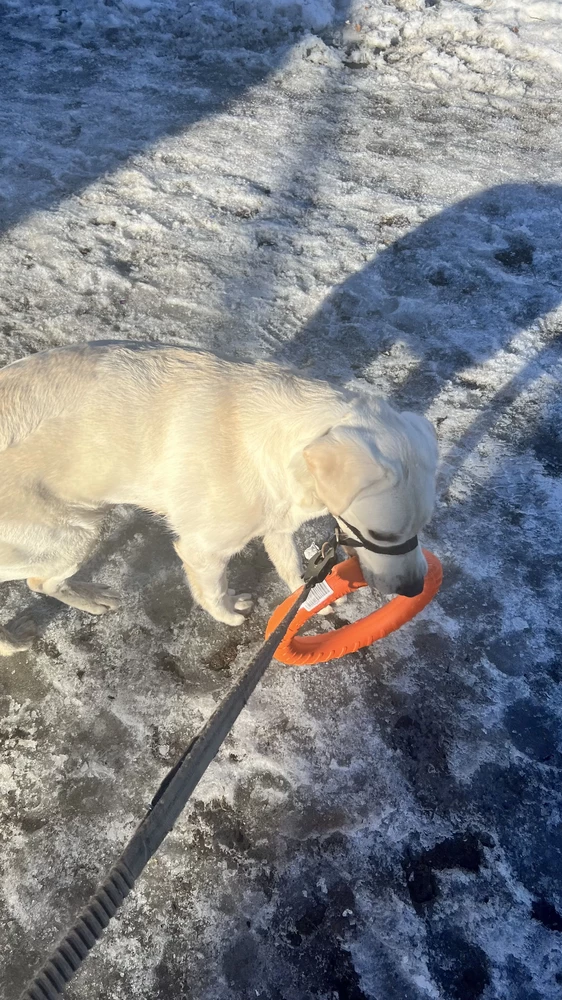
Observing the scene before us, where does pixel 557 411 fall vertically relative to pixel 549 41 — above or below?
below

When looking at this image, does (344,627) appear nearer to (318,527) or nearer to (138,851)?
(318,527)

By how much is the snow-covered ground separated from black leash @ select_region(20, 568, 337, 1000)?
757 millimetres

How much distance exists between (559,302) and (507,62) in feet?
12.9

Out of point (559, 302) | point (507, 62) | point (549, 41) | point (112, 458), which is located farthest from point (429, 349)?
point (549, 41)

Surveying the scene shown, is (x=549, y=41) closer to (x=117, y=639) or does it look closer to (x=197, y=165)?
(x=197, y=165)

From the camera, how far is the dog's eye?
95.2 inches

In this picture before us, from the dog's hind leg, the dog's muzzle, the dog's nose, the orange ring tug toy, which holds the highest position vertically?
the dog's muzzle

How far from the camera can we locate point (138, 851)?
1.71 metres

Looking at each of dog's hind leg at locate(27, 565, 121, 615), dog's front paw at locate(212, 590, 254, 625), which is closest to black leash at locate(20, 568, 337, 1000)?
dog's front paw at locate(212, 590, 254, 625)

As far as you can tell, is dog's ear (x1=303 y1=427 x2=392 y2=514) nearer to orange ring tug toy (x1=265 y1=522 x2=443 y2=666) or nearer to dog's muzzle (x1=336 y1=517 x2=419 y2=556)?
dog's muzzle (x1=336 y1=517 x2=419 y2=556)

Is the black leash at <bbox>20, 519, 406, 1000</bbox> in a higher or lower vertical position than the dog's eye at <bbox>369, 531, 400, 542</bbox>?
lower

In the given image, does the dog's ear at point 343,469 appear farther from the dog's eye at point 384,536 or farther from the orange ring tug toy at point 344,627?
the orange ring tug toy at point 344,627

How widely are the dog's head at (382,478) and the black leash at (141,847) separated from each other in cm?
59

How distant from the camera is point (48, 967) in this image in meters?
1.46
